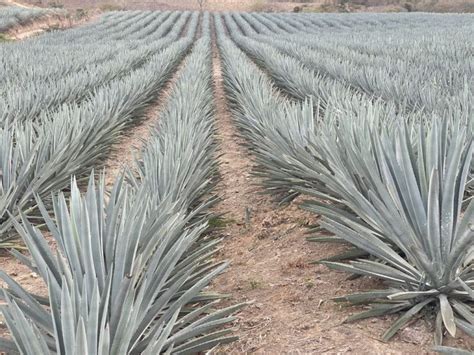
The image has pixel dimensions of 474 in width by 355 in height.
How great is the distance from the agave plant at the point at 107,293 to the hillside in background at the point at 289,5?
1402 inches

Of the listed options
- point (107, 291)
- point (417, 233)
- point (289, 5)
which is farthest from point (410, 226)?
point (289, 5)

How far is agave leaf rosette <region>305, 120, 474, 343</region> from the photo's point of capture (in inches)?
65.6

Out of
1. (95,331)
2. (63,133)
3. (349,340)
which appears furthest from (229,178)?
(95,331)

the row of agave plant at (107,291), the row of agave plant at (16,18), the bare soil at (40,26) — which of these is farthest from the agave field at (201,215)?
the bare soil at (40,26)

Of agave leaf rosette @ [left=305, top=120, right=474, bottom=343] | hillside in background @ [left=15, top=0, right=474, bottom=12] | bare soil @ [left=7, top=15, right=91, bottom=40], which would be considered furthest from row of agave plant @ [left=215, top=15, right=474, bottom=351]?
hillside in background @ [left=15, top=0, right=474, bottom=12]

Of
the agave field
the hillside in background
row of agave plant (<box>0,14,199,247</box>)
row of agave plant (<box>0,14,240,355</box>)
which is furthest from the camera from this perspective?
the hillside in background

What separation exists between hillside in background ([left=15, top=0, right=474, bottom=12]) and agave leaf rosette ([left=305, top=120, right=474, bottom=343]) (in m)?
35.1

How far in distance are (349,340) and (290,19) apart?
25.7 meters

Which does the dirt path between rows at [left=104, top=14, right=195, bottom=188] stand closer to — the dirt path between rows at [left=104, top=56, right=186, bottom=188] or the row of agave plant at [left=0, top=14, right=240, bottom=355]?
the dirt path between rows at [left=104, top=56, right=186, bottom=188]

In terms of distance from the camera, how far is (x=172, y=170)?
2.99 m

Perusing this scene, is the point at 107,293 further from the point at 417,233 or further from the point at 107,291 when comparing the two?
the point at 417,233

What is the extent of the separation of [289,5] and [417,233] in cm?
4389

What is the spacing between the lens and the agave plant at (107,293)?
1.28 m

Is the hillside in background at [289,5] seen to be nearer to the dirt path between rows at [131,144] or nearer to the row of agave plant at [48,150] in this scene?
the dirt path between rows at [131,144]
